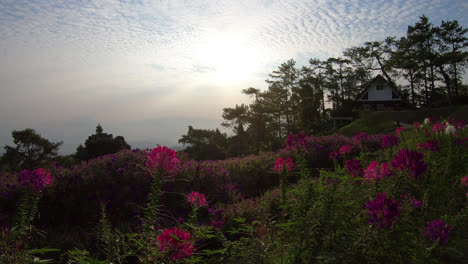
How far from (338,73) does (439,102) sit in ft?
40.1

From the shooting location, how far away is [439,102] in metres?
32.1

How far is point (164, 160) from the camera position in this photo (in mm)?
1703

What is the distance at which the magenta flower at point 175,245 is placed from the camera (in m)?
1.42

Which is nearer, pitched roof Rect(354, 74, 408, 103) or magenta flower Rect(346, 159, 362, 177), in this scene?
magenta flower Rect(346, 159, 362, 177)

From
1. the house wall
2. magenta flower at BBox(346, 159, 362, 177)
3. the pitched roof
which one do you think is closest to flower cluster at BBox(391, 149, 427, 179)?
magenta flower at BBox(346, 159, 362, 177)

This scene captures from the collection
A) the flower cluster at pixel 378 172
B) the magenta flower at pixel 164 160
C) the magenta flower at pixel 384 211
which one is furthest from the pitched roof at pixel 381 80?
the magenta flower at pixel 164 160

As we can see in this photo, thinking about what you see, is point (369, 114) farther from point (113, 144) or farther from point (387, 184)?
point (387, 184)

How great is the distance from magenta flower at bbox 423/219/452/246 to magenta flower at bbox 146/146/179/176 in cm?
182

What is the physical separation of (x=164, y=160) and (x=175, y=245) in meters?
0.49

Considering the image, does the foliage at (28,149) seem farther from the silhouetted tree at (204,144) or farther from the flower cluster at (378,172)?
the flower cluster at (378,172)

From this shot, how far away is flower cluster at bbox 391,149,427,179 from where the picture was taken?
201cm

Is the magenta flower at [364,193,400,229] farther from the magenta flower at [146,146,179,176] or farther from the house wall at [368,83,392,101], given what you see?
the house wall at [368,83,392,101]

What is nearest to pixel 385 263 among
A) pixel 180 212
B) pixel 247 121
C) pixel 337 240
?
pixel 337 240

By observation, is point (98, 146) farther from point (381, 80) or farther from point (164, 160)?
point (381, 80)
